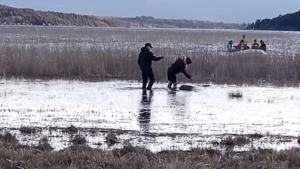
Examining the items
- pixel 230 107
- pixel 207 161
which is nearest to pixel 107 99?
pixel 230 107

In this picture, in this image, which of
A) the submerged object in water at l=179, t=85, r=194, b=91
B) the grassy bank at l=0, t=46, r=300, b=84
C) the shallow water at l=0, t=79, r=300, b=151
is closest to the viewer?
the shallow water at l=0, t=79, r=300, b=151

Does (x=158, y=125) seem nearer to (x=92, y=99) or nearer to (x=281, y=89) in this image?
(x=92, y=99)

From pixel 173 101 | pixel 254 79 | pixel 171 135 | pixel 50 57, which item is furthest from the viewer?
pixel 50 57

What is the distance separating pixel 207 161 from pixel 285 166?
987 mm

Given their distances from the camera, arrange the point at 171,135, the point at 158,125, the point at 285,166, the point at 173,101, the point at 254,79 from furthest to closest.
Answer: the point at 254,79
the point at 173,101
the point at 158,125
the point at 171,135
the point at 285,166

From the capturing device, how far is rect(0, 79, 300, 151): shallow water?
29.8 ft

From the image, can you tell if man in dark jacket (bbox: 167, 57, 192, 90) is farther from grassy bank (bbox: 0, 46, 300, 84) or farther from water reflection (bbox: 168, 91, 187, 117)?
grassy bank (bbox: 0, 46, 300, 84)

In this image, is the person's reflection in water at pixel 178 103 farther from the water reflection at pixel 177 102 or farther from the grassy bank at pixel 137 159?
the grassy bank at pixel 137 159

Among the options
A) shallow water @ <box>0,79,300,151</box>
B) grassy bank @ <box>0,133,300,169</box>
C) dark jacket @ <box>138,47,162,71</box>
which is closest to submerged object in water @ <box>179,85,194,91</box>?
shallow water @ <box>0,79,300,151</box>

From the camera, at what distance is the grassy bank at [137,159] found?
21.1 feet

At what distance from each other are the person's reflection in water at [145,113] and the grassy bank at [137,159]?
269cm

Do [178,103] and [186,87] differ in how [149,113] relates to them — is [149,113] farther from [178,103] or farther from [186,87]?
[186,87]

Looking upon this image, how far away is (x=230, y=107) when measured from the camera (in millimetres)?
13016

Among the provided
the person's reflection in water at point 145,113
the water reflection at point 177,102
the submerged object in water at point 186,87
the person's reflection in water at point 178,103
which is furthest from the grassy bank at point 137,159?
the submerged object in water at point 186,87
